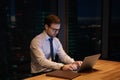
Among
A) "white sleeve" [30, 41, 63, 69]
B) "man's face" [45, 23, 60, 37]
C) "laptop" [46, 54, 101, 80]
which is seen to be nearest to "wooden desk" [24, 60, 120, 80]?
"laptop" [46, 54, 101, 80]

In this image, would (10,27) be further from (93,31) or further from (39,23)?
(93,31)

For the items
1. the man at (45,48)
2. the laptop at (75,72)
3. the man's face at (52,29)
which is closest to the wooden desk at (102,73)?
the laptop at (75,72)

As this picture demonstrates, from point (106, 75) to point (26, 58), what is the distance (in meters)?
2.16

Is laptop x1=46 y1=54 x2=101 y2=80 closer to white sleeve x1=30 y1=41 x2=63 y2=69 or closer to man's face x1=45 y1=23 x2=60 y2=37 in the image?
white sleeve x1=30 y1=41 x2=63 y2=69

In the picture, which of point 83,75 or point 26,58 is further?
point 26,58

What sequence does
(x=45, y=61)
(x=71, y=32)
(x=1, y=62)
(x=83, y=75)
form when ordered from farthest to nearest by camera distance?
1. (x=71, y=32)
2. (x=1, y=62)
3. (x=45, y=61)
4. (x=83, y=75)

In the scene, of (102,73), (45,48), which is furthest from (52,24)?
(102,73)

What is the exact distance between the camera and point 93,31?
492 centimetres

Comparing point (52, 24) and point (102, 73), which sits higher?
point (52, 24)

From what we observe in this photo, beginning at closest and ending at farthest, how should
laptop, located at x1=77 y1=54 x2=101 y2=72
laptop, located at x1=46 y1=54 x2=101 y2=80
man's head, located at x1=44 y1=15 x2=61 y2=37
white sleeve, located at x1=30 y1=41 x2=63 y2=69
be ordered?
laptop, located at x1=46 y1=54 x2=101 y2=80 → laptop, located at x1=77 y1=54 x2=101 y2=72 → white sleeve, located at x1=30 y1=41 x2=63 y2=69 → man's head, located at x1=44 y1=15 x2=61 y2=37

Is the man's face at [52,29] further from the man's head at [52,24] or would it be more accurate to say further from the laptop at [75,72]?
the laptop at [75,72]

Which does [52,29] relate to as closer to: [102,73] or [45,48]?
[45,48]

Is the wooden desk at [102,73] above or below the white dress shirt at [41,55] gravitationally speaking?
below

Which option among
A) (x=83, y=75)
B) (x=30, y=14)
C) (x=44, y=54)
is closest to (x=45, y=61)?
(x=44, y=54)
